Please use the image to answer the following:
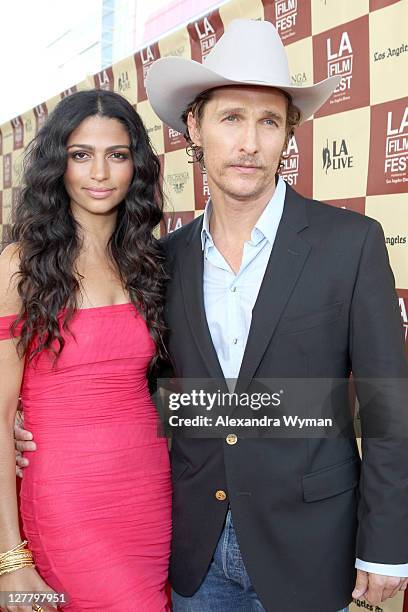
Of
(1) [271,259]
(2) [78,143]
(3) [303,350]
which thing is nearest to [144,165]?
(2) [78,143]

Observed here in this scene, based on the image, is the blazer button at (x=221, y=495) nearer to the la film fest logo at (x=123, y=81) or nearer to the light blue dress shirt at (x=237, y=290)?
the light blue dress shirt at (x=237, y=290)

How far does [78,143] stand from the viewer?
165 cm

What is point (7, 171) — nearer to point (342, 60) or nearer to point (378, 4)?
point (342, 60)

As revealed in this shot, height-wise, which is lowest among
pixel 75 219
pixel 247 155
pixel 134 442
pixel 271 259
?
pixel 134 442

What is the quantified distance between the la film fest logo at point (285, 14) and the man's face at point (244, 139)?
0.98m

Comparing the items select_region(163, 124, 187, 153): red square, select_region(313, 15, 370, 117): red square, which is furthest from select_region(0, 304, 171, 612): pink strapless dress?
select_region(163, 124, 187, 153): red square

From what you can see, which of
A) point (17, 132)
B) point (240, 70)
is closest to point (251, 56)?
point (240, 70)

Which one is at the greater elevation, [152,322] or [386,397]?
[152,322]

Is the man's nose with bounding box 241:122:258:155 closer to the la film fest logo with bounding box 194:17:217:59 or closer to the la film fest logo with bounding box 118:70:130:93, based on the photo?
the la film fest logo with bounding box 194:17:217:59

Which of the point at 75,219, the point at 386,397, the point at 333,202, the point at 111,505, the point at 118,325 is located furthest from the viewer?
the point at 333,202

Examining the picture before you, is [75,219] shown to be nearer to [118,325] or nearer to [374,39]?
[118,325]

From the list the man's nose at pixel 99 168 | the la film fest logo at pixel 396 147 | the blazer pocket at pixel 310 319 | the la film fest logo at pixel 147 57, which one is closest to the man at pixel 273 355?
the blazer pocket at pixel 310 319

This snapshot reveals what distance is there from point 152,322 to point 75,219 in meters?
0.36

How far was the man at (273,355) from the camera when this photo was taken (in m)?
1.37
